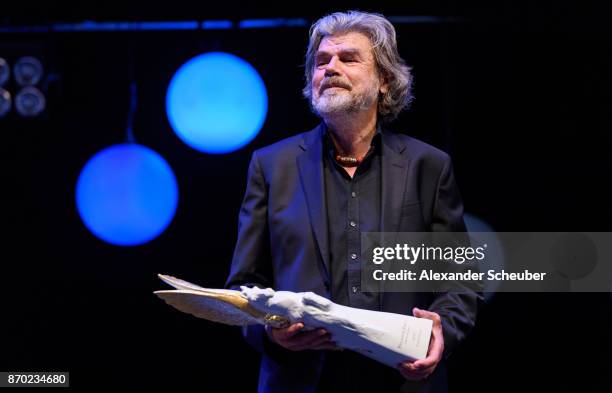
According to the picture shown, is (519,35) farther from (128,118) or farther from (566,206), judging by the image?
(128,118)

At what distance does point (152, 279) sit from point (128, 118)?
76 cm

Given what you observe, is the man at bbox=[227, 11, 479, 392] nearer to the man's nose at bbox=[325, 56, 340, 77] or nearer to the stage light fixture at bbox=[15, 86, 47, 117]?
the man's nose at bbox=[325, 56, 340, 77]

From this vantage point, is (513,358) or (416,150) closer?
(416,150)

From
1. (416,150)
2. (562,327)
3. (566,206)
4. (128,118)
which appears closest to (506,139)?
(566,206)

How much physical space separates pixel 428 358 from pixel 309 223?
50cm

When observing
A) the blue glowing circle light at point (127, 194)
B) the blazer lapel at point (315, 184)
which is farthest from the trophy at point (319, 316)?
the blue glowing circle light at point (127, 194)

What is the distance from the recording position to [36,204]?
3.79 metres

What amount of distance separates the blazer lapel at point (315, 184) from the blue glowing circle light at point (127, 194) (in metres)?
1.30

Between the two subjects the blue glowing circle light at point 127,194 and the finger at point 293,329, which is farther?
the blue glowing circle light at point 127,194

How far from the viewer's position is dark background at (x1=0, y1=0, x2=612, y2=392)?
3602 millimetres

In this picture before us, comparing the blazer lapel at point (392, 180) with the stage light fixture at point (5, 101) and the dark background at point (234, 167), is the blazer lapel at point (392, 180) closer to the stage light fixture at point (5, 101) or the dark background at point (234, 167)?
the dark background at point (234, 167)

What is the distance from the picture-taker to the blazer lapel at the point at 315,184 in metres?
2.23

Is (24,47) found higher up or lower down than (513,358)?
higher up

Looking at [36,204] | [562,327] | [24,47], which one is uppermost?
[24,47]
